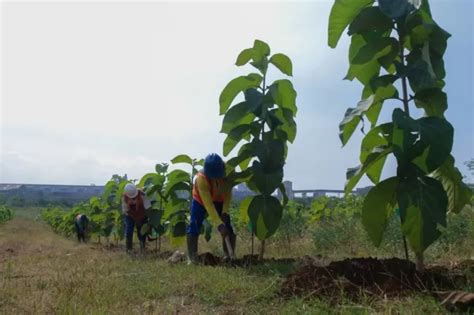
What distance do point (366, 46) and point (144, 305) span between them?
2.43 meters

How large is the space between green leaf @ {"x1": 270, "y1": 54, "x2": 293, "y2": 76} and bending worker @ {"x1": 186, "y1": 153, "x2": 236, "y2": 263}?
4.21ft

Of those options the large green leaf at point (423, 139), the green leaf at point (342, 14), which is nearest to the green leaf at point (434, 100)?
the large green leaf at point (423, 139)

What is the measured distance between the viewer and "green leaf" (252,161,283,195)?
4957mm

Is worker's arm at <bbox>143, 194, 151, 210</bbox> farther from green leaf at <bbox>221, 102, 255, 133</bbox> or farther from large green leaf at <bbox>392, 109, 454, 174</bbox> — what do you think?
large green leaf at <bbox>392, 109, 454, 174</bbox>

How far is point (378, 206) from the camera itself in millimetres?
3480

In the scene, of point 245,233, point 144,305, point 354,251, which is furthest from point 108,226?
point 144,305

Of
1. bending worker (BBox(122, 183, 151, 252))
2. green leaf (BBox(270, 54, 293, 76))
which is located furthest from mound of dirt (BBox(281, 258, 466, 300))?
bending worker (BBox(122, 183, 151, 252))

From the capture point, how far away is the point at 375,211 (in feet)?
11.5

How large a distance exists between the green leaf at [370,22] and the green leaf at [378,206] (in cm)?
112

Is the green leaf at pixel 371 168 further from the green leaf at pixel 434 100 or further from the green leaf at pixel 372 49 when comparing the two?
the green leaf at pixel 372 49

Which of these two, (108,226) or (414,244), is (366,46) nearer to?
(414,244)

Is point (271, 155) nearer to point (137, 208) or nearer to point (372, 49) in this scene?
point (372, 49)

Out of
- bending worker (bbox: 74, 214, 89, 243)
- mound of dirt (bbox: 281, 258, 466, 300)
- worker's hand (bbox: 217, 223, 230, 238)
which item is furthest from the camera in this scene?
bending worker (bbox: 74, 214, 89, 243)

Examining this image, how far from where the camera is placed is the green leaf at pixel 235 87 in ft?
17.6
